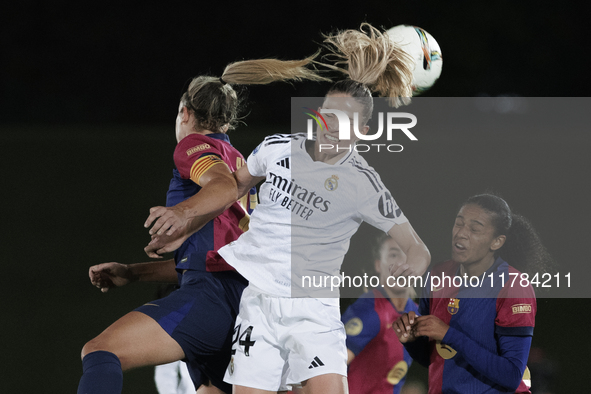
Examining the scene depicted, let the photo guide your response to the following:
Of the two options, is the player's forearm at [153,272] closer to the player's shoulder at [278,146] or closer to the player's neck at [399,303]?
the player's shoulder at [278,146]

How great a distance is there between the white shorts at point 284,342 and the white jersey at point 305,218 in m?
0.04

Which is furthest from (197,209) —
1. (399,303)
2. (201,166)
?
(399,303)

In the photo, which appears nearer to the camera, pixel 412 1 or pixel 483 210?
pixel 483 210

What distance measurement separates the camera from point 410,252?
162 cm

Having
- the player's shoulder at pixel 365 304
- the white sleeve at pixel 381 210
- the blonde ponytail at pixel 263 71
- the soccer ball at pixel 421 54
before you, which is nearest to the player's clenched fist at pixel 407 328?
the white sleeve at pixel 381 210

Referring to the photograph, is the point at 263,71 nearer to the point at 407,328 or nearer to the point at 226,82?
A: the point at 226,82

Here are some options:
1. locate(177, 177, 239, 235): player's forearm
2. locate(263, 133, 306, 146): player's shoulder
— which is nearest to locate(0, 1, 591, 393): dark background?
locate(263, 133, 306, 146): player's shoulder

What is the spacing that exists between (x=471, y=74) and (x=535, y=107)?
1.20 m

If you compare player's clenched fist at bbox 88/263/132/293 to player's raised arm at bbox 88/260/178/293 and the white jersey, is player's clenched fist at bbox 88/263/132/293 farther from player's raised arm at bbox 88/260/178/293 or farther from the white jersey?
the white jersey

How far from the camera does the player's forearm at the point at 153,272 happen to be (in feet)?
6.99

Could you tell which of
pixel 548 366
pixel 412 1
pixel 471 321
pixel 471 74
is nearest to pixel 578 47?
pixel 471 74

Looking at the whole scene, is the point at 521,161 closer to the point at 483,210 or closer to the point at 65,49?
the point at 483,210

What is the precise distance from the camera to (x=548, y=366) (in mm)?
3150

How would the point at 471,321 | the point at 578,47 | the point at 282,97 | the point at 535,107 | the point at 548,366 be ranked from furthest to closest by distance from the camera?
the point at 578,47
the point at 282,97
the point at 535,107
the point at 548,366
the point at 471,321
